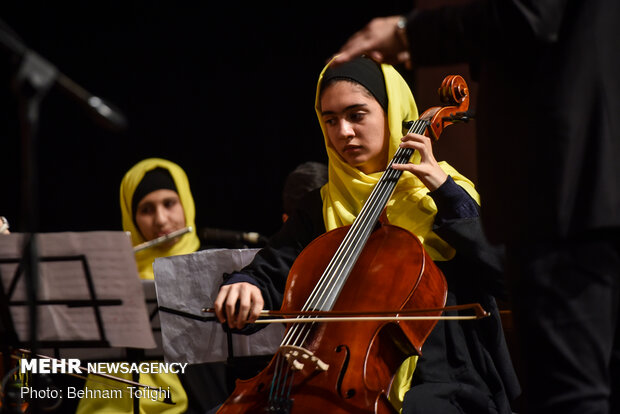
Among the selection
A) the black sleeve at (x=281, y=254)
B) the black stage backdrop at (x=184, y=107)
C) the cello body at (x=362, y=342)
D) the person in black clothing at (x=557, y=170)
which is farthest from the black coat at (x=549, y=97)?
the black stage backdrop at (x=184, y=107)

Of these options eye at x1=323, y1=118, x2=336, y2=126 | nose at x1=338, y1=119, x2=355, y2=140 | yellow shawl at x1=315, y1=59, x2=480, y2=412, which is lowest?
yellow shawl at x1=315, y1=59, x2=480, y2=412

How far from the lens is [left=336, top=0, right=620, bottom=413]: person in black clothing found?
2.82ft

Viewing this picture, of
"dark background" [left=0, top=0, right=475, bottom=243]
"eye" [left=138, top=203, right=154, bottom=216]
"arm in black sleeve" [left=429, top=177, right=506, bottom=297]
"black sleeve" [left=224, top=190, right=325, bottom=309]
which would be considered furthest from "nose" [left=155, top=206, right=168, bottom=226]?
"arm in black sleeve" [left=429, top=177, right=506, bottom=297]

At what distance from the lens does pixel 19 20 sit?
10.7 ft

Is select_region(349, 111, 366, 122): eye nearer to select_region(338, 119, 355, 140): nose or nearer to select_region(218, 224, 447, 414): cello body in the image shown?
select_region(338, 119, 355, 140): nose

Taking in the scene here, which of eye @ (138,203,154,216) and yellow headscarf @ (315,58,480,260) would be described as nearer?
yellow headscarf @ (315,58,480,260)

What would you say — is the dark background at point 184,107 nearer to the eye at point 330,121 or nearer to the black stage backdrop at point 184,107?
the black stage backdrop at point 184,107

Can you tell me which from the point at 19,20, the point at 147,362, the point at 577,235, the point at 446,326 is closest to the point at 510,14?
the point at 577,235

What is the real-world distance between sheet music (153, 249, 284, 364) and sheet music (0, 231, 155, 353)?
74mm

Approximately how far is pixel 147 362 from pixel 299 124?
160 cm

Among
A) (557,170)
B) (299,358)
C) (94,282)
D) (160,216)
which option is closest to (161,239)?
(160,216)

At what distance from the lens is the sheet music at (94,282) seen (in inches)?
70.6

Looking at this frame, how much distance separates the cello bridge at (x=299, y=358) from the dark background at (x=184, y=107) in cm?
219

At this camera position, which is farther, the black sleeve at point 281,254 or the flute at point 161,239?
the flute at point 161,239
